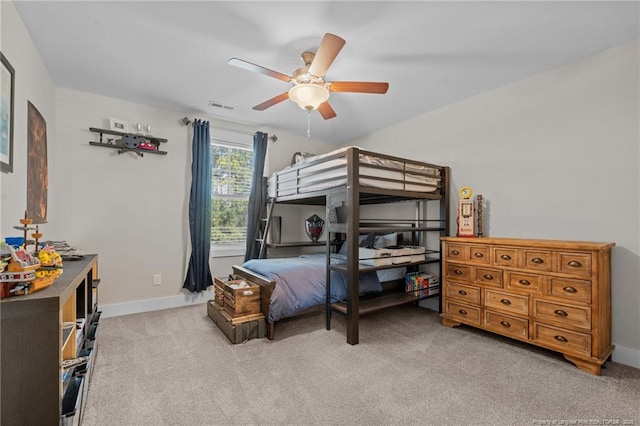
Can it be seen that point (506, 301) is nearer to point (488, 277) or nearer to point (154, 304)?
point (488, 277)

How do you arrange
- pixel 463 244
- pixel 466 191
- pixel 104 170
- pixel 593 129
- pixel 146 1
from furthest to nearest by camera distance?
pixel 104 170
pixel 466 191
pixel 463 244
pixel 593 129
pixel 146 1

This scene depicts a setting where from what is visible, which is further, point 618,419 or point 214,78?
point 214,78

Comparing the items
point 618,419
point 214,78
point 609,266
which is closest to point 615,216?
point 609,266

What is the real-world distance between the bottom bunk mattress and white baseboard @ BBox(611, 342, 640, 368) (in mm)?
1855

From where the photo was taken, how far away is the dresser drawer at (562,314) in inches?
78.7

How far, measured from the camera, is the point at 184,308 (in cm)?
340

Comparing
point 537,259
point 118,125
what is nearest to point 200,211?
point 118,125

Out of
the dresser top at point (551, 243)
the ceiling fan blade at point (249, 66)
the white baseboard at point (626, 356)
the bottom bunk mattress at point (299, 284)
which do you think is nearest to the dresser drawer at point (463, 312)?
the dresser top at point (551, 243)

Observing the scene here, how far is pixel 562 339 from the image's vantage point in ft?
6.84

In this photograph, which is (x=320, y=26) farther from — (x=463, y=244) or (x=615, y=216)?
(x=615, y=216)

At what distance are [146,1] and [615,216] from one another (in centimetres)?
355

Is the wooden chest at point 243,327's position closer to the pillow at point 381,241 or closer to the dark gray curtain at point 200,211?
the dark gray curtain at point 200,211

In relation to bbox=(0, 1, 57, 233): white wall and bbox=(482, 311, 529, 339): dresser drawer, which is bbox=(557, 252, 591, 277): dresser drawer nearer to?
bbox=(482, 311, 529, 339): dresser drawer

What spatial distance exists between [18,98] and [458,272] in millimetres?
3606
